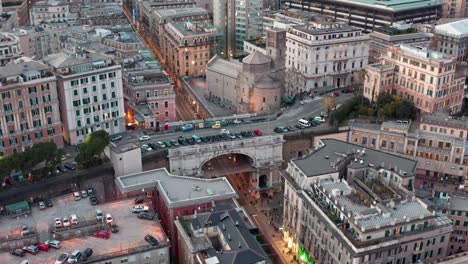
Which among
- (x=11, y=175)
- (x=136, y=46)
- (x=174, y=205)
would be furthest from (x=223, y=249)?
(x=136, y=46)

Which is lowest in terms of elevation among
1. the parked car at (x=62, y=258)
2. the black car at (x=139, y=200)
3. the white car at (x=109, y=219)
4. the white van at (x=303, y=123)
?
the parked car at (x=62, y=258)

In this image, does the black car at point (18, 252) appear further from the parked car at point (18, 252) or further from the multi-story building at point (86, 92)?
the multi-story building at point (86, 92)

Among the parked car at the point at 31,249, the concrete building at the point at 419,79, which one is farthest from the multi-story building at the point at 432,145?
the parked car at the point at 31,249

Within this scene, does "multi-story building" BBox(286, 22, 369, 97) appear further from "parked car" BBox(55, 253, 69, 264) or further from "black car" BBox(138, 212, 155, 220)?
"parked car" BBox(55, 253, 69, 264)

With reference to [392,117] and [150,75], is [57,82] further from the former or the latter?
[392,117]

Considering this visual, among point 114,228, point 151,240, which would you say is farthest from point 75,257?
point 151,240

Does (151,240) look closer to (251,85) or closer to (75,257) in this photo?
(75,257)
